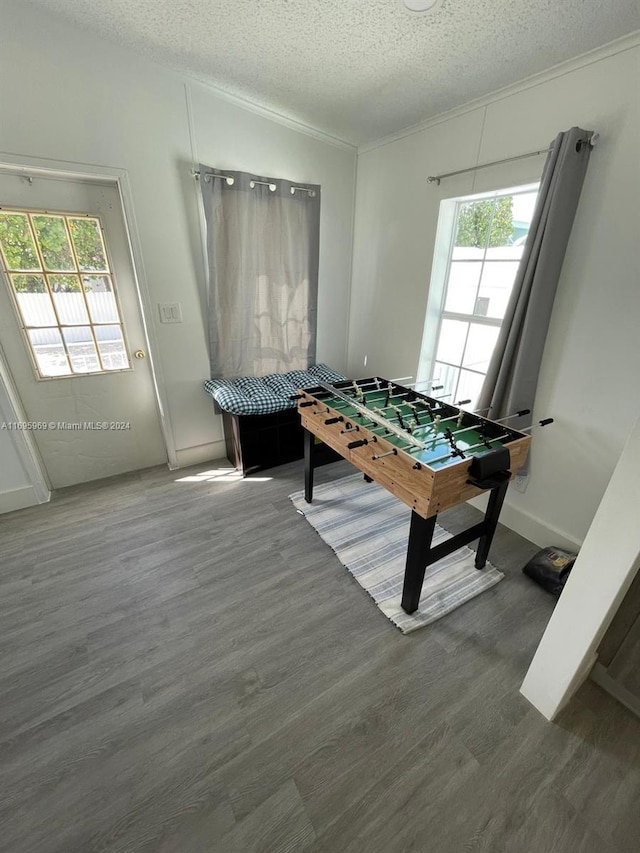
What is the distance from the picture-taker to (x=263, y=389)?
2812 mm

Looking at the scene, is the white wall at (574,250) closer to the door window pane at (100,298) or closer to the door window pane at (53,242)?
the door window pane at (100,298)

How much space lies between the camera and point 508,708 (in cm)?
135

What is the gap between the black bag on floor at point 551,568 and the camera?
1793mm

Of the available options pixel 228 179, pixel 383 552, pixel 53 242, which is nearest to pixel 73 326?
pixel 53 242

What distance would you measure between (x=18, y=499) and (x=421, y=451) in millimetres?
2700

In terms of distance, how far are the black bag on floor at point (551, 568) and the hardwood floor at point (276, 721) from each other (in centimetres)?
6

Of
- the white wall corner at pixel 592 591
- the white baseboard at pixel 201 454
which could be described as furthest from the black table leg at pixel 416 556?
the white baseboard at pixel 201 454

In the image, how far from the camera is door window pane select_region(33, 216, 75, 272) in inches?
83.8

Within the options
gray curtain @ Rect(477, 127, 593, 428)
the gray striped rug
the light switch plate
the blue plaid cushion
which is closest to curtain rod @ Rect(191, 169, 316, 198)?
the light switch plate

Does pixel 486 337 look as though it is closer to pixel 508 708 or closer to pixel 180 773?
pixel 508 708

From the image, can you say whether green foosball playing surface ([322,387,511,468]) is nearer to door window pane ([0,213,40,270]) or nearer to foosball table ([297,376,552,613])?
foosball table ([297,376,552,613])

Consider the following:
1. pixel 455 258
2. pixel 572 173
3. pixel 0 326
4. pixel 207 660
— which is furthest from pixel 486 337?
pixel 0 326

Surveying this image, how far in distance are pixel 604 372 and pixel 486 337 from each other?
2.52 feet

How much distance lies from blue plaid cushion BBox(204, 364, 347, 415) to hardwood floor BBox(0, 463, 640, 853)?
104cm
